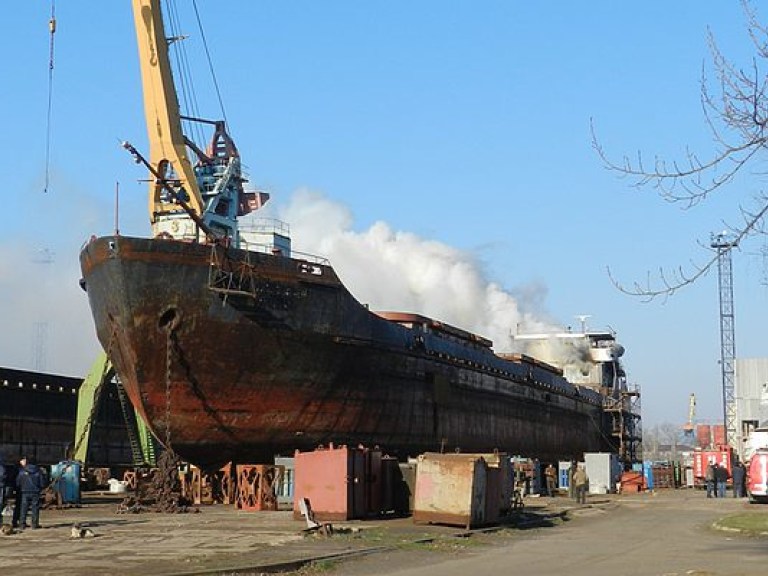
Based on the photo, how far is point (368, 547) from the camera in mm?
16547

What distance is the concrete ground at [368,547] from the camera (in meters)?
14.0

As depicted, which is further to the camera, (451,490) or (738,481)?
(738,481)

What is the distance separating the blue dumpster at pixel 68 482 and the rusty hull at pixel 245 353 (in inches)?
101

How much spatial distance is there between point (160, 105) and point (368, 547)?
29.1 metres

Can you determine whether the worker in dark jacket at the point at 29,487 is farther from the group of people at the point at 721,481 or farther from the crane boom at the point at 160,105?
the group of people at the point at 721,481

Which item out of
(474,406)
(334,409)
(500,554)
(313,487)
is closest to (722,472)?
(474,406)

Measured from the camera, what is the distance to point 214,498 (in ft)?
95.6

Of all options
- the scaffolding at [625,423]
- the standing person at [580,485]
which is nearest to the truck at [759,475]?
the standing person at [580,485]

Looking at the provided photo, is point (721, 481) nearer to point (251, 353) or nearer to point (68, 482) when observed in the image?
point (251, 353)

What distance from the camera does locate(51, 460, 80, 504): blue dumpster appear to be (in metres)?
27.8

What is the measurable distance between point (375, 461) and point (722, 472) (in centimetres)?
2307

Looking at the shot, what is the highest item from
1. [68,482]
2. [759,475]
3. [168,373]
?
[168,373]

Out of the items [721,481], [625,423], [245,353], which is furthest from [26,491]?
[625,423]

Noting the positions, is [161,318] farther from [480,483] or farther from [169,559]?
[169,559]
